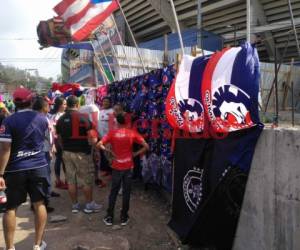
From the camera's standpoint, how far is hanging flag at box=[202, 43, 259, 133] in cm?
343

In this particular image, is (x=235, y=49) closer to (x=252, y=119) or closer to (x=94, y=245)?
(x=252, y=119)

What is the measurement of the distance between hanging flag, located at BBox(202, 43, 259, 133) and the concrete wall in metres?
0.27

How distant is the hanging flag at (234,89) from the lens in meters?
3.43

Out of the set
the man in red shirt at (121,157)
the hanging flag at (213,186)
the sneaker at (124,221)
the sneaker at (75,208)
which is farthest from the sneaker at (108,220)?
the hanging flag at (213,186)

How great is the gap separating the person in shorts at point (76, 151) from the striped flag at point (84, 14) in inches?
120

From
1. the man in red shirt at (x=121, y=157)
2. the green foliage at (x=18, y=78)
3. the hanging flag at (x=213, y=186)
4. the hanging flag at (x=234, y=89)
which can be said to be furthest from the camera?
the green foliage at (x=18, y=78)

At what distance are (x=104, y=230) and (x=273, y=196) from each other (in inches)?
103

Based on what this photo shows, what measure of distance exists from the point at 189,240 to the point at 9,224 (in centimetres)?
203

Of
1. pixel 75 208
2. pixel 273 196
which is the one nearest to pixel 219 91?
pixel 273 196

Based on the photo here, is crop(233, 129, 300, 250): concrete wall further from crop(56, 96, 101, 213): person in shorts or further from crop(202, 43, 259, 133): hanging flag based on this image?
crop(56, 96, 101, 213): person in shorts

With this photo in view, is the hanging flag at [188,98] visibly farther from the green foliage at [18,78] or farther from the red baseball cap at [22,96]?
the green foliage at [18,78]

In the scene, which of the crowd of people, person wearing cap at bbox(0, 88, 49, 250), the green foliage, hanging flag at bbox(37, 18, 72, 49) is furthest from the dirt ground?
the green foliage

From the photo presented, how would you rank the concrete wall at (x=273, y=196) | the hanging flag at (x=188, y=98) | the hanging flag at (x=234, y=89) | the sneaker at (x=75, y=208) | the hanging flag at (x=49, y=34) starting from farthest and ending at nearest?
the hanging flag at (x=49, y=34)
the sneaker at (x=75, y=208)
the hanging flag at (x=188, y=98)
the hanging flag at (x=234, y=89)
the concrete wall at (x=273, y=196)

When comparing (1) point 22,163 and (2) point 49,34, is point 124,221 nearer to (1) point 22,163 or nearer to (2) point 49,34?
(1) point 22,163
